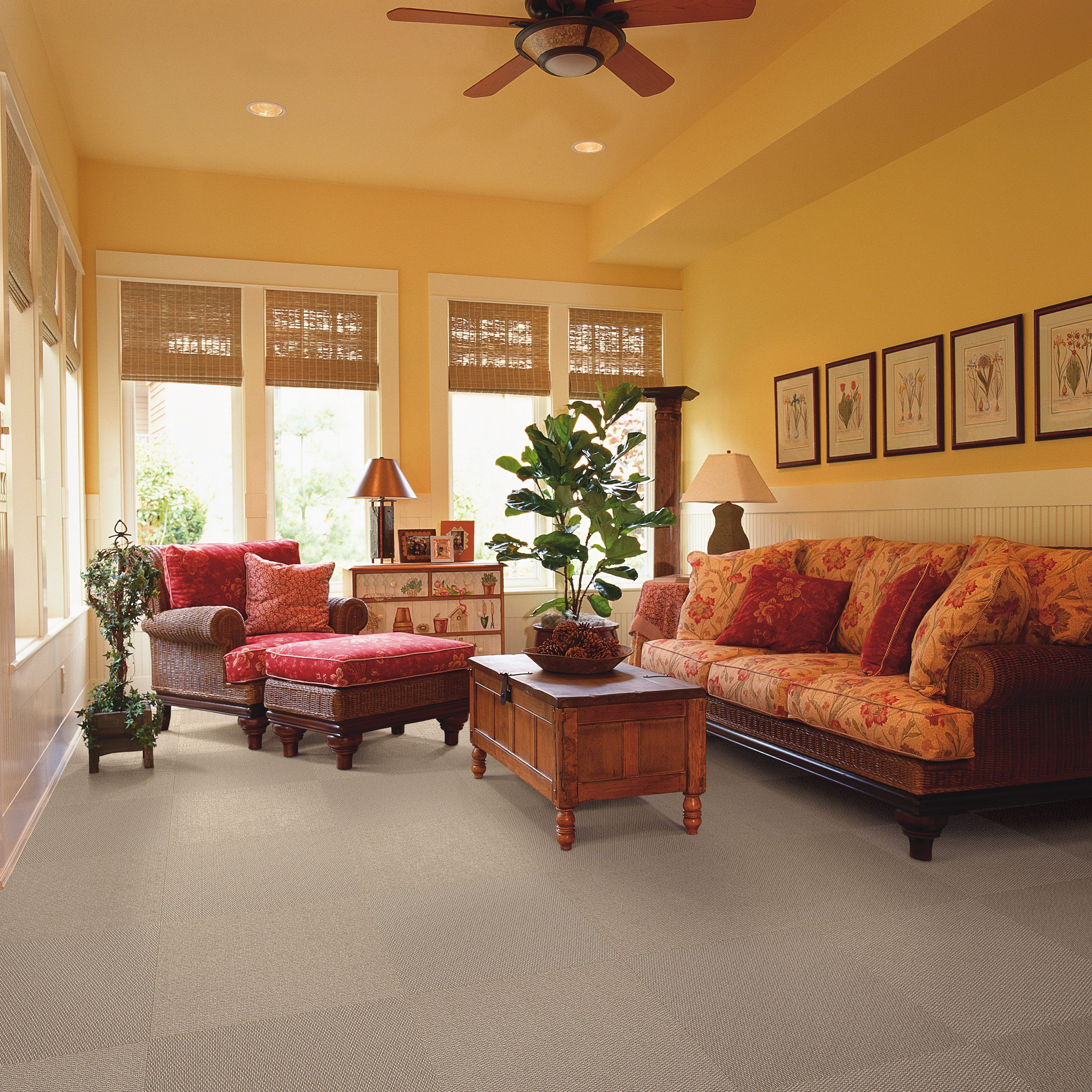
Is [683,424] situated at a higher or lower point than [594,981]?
higher

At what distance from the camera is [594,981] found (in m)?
2.13

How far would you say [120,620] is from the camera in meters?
3.95

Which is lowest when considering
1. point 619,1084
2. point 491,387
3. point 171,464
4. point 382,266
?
point 619,1084

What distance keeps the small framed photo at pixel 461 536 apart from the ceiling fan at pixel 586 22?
10.1 feet

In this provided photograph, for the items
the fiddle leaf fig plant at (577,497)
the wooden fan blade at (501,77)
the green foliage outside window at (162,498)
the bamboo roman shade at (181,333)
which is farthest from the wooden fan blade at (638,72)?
the green foliage outside window at (162,498)

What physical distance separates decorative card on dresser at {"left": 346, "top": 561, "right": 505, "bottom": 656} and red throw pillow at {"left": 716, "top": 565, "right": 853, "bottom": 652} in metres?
1.85

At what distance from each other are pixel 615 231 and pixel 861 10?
2519 millimetres

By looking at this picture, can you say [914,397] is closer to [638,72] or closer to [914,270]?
[914,270]

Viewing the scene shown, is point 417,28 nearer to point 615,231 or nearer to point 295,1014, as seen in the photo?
point 615,231

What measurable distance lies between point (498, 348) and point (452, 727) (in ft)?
9.89

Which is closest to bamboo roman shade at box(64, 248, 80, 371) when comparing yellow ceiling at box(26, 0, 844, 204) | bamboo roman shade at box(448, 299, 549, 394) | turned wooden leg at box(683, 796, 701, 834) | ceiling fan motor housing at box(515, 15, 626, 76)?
yellow ceiling at box(26, 0, 844, 204)

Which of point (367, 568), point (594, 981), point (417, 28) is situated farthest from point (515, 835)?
point (417, 28)

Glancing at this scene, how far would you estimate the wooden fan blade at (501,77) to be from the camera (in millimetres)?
3662

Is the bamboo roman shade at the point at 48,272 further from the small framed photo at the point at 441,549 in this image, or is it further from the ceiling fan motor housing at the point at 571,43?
the small framed photo at the point at 441,549
